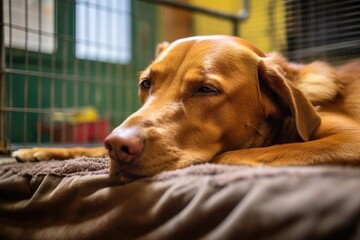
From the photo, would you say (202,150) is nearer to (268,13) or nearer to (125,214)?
(125,214)

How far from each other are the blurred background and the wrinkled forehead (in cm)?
90

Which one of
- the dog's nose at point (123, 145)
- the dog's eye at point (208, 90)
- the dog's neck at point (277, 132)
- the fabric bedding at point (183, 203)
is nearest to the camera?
the fabric bedding at point (183, 203)

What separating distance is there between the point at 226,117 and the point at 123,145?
0.42 meters

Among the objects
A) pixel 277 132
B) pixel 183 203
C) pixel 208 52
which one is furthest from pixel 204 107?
pixel 183 203

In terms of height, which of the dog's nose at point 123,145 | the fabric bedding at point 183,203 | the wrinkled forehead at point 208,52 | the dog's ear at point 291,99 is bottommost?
the fabric bedding at point 183,203

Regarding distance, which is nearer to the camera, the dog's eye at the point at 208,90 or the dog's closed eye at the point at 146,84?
the dog's eye at the point at 208,90

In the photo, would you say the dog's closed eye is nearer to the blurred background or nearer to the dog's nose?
the dog's nose

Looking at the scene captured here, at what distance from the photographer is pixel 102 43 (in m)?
2.68

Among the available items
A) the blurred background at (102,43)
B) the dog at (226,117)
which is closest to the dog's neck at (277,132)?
the dog at (226,117)

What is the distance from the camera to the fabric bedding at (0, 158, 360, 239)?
21.4 inches

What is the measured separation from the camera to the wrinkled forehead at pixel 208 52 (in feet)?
4.18

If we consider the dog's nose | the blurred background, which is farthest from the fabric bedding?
the blurred background

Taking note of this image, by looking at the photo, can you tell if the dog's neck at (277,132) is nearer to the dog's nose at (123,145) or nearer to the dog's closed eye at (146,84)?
the dog's closed eye at (146,84)

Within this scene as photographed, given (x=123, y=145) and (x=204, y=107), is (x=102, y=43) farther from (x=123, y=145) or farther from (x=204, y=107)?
(x=123, y=145)
